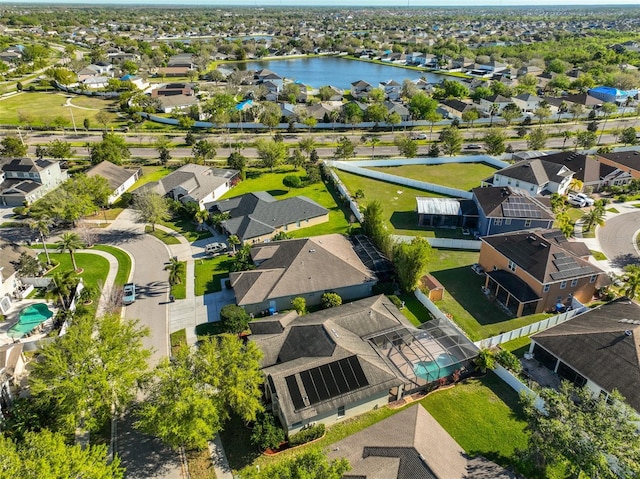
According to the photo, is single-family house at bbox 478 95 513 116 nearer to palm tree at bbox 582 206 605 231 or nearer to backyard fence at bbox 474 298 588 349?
palm tree at bbox 582 206 605 231

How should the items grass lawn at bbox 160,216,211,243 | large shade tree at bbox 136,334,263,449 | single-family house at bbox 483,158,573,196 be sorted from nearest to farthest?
large shade tree at bbox 136,334,263,449 → grass lawn at bbox 160,216,211,243 → single-family house at bbox 483,158,573,196

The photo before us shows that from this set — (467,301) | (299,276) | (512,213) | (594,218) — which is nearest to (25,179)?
(299,276)

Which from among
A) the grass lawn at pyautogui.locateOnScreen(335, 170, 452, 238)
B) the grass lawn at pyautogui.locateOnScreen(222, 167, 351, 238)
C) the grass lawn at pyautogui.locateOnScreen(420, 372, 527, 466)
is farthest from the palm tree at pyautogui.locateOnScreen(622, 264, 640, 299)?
the grass lawn at pyautogui.locateOnScreen(222, 167, 351, 238)

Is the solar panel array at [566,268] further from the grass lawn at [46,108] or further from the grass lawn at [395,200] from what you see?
the grass lawn at [46,108]

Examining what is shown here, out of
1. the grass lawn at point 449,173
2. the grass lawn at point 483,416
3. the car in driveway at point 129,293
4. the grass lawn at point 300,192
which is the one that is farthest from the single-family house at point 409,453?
the grass lawn at point 449,173

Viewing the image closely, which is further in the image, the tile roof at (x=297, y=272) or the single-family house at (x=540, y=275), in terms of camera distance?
the tile roof at (x=297, y=272)
